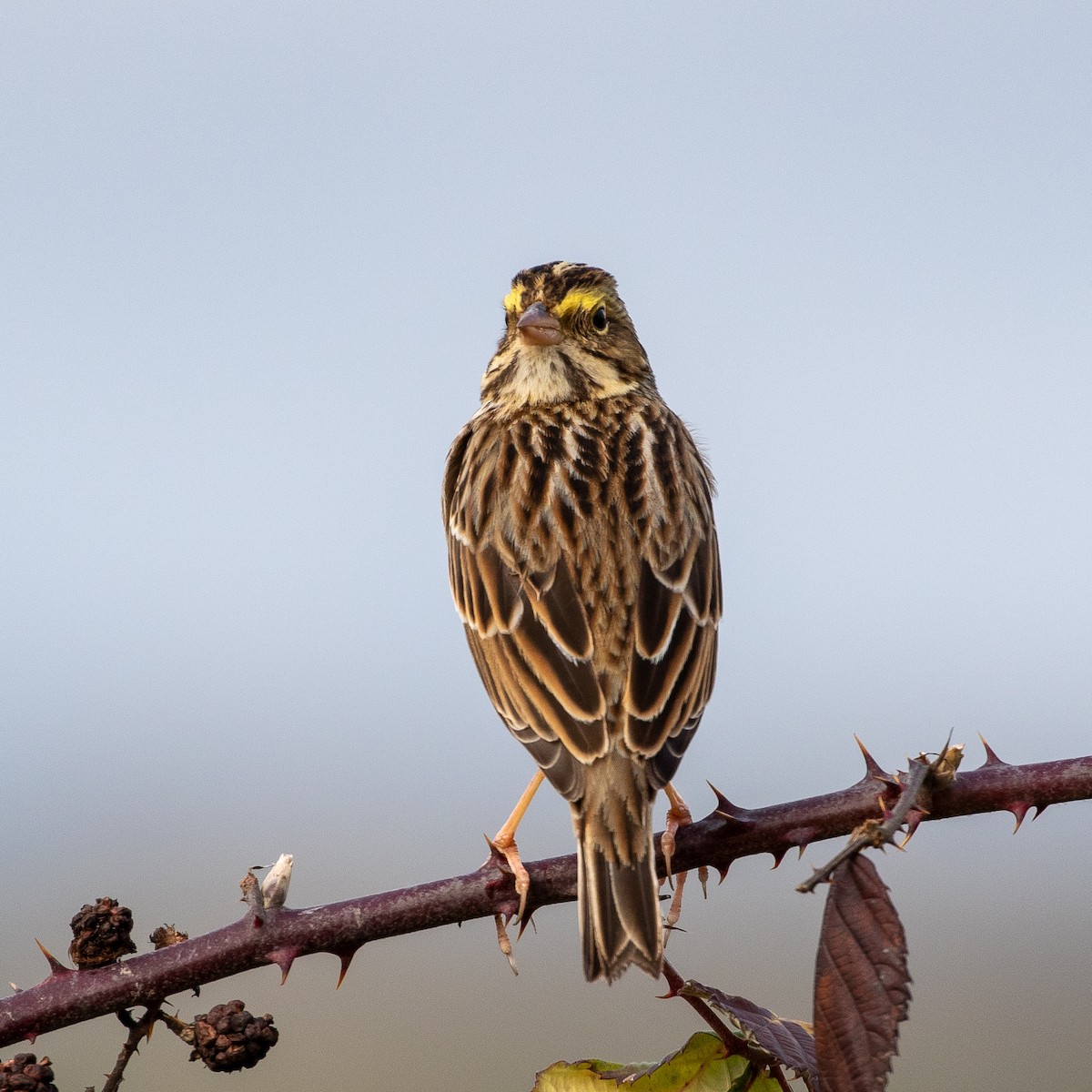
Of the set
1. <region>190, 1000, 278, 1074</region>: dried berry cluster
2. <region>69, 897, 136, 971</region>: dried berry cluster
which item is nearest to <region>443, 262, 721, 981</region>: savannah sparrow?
<region>190, 1000, 278, 1074</region>: dried berry cluster

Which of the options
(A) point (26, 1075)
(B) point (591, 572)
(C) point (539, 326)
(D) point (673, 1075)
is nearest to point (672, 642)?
(B) point (591, 572)

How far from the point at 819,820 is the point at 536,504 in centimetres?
215

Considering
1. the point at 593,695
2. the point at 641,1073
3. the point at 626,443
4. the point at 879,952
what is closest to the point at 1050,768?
the point at 879,952

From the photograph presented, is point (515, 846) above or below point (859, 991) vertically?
above

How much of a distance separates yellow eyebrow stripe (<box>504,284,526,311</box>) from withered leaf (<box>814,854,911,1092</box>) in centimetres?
402

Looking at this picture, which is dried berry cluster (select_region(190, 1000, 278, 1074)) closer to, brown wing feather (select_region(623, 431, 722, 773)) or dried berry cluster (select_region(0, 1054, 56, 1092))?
dried berry cluster (select_region(0, 1054, 56, 1092))

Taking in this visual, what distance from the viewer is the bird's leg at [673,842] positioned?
383 centimetres

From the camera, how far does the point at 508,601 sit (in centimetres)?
493

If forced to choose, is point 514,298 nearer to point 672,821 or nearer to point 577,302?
point 577,302

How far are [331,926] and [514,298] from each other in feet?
11.9

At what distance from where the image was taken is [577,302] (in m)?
6.07

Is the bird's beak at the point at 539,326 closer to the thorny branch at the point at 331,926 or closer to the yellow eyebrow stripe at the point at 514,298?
the yellow eyebrow stripe at the point at 514,298

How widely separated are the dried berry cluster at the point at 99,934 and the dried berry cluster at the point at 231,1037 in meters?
0.43

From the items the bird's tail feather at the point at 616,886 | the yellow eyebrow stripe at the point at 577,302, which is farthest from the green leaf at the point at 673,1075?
the yellow eyebrow stripe at the point at 577,302
